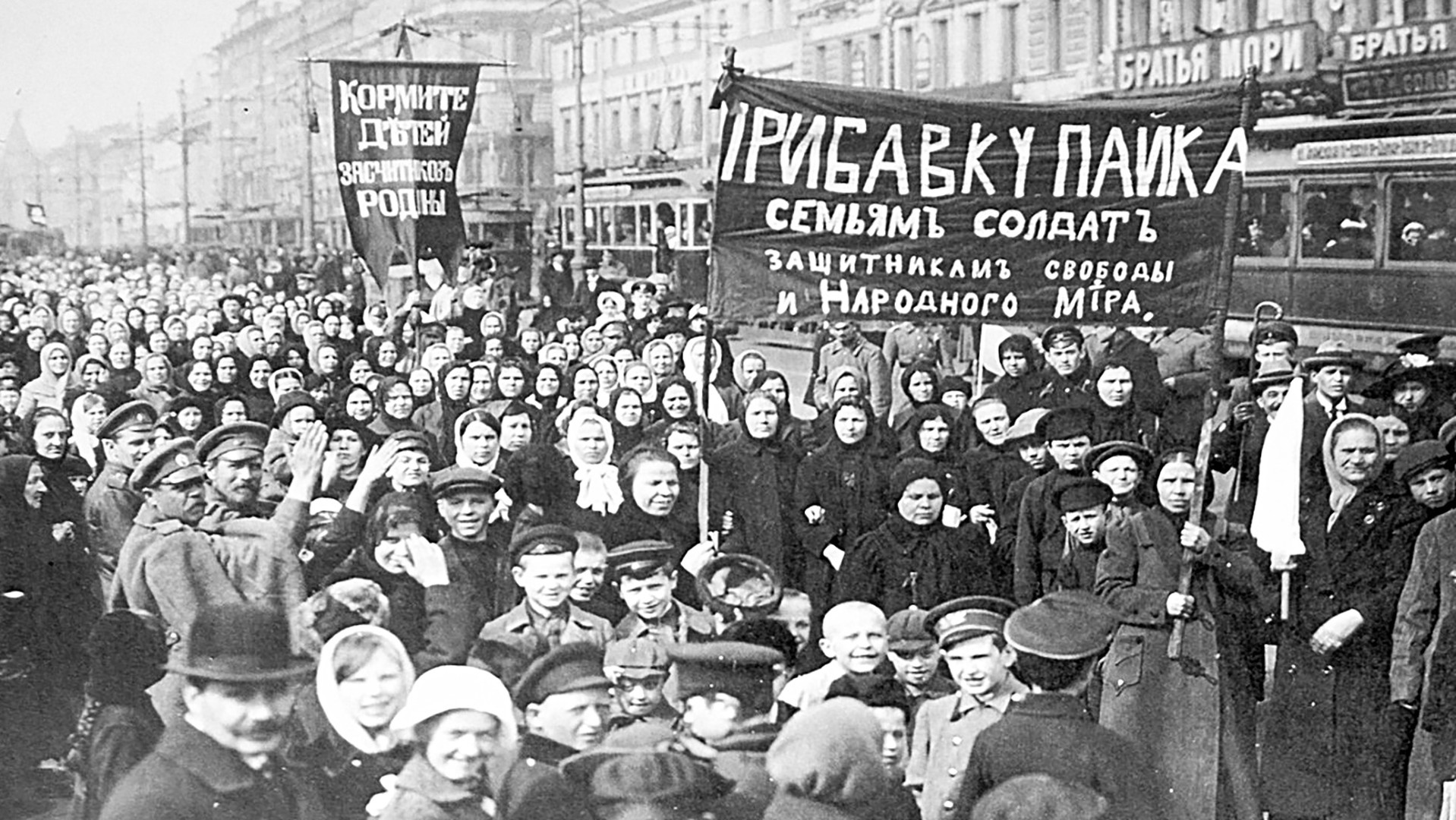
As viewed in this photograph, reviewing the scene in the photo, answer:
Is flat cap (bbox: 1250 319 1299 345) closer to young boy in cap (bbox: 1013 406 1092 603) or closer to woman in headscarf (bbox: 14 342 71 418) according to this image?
young boy in cap (bbox: 1013 406 1092 603)

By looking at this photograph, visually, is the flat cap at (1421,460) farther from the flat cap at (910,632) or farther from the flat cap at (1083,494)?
the flat cap at (910,632)

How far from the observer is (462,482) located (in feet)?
14.6

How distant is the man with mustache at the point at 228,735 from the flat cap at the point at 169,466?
→ 384 millimetres

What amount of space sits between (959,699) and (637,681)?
0.75m

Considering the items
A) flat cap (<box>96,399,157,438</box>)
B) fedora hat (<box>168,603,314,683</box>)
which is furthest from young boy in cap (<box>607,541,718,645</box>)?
flat cap (<box>96,399,157,438</box>)

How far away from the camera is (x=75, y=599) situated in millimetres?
4812

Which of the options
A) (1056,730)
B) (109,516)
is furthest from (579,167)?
(1056,730)

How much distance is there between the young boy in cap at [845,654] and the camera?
4145mm

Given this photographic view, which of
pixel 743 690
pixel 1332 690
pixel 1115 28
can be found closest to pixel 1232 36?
pixel 1115 28

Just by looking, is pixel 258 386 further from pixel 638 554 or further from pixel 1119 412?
pixel 1119 412

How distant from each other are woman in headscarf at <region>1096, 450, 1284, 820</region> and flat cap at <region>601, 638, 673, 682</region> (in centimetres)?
107

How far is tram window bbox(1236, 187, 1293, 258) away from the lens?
696cm

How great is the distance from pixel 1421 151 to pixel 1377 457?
1967 millimetres

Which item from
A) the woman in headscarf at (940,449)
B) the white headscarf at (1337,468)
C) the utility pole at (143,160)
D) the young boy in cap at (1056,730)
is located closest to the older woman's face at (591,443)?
the woman in headscarf at (940,449)
